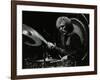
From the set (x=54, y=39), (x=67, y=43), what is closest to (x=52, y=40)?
(x=54, y=39)

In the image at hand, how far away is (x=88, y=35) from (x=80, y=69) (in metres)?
0.31

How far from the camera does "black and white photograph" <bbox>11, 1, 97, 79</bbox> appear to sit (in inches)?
60.9

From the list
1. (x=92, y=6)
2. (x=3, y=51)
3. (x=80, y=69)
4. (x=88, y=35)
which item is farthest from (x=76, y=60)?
(x=3, y=51)

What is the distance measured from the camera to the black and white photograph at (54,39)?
1.57 metres

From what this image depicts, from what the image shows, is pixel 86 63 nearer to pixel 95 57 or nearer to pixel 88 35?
pixel 95 57

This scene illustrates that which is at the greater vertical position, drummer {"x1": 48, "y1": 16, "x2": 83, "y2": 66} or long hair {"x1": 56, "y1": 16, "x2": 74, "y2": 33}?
long hair {"x1": 56, "y1": 16, "x2": 74, "y2": 33}

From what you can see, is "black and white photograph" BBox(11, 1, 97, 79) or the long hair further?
the long hair

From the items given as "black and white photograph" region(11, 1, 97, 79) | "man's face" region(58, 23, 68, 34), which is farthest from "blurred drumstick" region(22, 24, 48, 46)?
"man's face" region(58, 23, 68, 34)

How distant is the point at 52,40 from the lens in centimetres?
163

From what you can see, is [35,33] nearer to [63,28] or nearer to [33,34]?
[33,34]

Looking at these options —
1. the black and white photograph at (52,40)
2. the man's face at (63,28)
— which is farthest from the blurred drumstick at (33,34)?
the man's face at (63,28)

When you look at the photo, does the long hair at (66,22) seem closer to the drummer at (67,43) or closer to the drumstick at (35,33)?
the drummer at (67,43)

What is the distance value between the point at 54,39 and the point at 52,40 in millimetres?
20

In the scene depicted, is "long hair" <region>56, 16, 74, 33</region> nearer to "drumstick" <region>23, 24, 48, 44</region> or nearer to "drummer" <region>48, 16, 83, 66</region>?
"drummer" <region>48, 16, 83, 66</region>
